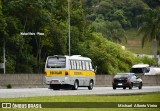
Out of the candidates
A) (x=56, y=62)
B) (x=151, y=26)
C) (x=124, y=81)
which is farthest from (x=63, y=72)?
(x=151, y=26)

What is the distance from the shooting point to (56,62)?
157ft

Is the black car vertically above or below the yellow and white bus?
below

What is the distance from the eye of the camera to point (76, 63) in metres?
49.6

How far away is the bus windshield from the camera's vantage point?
47625mm

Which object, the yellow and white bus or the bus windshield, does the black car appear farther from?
the bus windshield

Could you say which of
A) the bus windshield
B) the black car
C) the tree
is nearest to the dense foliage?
the tree

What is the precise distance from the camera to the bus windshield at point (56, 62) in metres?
47.6

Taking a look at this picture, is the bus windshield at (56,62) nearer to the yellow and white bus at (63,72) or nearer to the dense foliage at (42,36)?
the yellow and white bus at (63,72)

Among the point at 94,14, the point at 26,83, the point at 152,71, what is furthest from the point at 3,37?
the point at 94,14

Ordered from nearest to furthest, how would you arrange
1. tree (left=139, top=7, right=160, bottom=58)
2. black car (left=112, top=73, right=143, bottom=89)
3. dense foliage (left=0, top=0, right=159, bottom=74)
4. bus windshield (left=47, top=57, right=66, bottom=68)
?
bus windshield (left=47, top=57, right=66, bottom=68), black car (left=112, top=73, right=143, bottom=89), dense foliage (left=0, top=0, right=159, bottom=74), tree (left=139, top=7, right=160, bottom=58)

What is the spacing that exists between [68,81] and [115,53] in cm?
5662

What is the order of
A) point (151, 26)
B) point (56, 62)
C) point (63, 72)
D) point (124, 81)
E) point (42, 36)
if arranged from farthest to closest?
1. point (151, 26)
2. point (42, 36)
3. point (124, 81)
4. point (56, 62)
5. point (63, 72)

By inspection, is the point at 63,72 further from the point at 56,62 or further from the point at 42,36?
the point at 42,36

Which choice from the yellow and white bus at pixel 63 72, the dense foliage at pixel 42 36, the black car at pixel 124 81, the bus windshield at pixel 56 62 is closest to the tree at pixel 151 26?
the dense foliage at pixel 42 36
